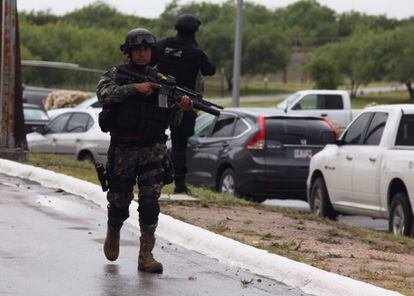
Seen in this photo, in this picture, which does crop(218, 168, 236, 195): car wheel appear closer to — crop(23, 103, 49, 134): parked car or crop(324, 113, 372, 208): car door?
crop(324, 113, 372, 208): car door

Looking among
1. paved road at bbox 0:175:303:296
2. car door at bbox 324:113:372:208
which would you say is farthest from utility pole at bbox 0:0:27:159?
paved road at bbox 0:175:303:296

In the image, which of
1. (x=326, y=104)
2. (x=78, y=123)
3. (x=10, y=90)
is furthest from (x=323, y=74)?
(x=10, y=90)

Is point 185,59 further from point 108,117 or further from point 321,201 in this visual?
point 108,117

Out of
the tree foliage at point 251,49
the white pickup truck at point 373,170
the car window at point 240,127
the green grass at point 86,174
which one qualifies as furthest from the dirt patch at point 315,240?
the tree foliage at point 251,49

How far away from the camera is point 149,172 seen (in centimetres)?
908

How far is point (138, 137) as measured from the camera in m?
9.00

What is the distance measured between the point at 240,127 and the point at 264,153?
2.47 ft

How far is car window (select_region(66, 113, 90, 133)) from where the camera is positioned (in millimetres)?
23953

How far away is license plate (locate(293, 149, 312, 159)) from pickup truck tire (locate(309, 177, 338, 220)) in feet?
3.82

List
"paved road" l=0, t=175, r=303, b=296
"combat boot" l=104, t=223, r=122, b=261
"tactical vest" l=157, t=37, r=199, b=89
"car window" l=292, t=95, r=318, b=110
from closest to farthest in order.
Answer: "paved road" l=0, t=175, r=303, b=296 < "combat boot" l=104, t=223, r=122, b=261 < "tactical vest" l=157, t=37, r=199, b=89 < "car window" l=292, t=95, r=318, b=110

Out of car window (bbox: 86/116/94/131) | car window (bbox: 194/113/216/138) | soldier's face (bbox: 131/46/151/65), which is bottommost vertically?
car window (bbox: 86/116/94/131)

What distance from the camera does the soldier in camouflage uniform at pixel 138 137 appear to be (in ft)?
29.3

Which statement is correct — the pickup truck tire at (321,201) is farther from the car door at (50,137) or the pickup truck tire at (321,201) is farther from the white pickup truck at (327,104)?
the white pickup truck at (327,104)

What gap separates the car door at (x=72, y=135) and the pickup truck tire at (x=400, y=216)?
10.7 m
